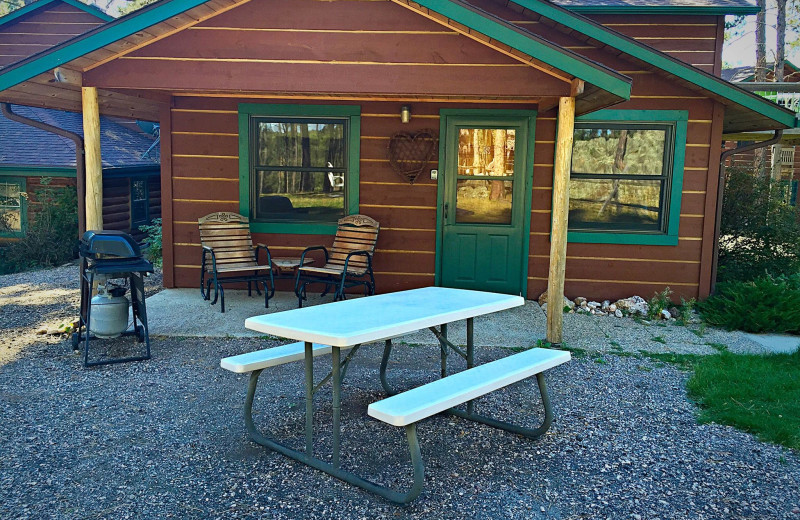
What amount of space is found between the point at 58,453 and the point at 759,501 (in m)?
3.43

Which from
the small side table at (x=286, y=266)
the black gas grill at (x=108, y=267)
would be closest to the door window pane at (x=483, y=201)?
the small side table at (x=286, y=266)

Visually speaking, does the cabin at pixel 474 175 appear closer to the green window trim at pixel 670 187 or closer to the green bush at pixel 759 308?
the green window trim at pixel 670 187

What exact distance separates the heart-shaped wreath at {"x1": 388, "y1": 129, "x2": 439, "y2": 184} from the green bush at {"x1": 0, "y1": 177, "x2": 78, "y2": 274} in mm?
6605

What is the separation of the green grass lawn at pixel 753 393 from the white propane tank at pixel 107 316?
13.9 ft

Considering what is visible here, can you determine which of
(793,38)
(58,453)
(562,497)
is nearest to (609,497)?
(562,497)

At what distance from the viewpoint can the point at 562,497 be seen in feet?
10.1

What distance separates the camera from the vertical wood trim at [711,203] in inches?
280

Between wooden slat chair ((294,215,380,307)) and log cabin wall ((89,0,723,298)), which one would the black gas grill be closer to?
wooden slat chair ((294,215,380,307))

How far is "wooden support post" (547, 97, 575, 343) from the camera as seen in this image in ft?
17.4

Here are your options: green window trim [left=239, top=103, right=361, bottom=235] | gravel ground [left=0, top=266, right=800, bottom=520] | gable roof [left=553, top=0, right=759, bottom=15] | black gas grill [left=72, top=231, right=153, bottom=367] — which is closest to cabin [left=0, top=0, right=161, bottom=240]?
green window trim [left=239, top=103, right=361, bottom=235]

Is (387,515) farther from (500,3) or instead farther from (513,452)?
(500,3)

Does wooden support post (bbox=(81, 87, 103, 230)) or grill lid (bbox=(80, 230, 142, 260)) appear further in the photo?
wooden support post (bbox=(81, 87, 103, 230))

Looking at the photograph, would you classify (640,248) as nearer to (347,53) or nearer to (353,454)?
(347,53)

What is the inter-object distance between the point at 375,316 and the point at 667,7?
21.5 feet
